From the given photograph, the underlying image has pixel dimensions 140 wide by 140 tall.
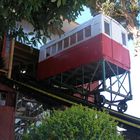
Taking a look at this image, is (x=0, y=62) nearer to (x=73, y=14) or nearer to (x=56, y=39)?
(x=56, y=39)

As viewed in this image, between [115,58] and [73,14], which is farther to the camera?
[115,58]

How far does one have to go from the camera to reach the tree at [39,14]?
534 centimetres

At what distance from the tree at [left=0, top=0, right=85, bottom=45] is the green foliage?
5.73 feet

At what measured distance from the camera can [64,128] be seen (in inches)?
197

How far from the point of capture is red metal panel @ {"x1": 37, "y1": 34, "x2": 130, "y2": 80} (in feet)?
39.4

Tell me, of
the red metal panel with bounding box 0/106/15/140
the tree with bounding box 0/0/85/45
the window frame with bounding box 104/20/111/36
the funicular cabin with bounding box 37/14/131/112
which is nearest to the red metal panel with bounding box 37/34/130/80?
the funicular cabin with bounding box 37/14/131/112

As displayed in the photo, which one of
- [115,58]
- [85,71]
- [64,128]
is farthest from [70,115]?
[85,71]

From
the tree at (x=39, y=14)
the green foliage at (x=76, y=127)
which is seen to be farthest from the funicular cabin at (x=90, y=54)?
the green foliage at (x=76, y=127)

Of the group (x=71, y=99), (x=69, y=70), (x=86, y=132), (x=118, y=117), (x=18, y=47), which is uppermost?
(x=18, y=47)

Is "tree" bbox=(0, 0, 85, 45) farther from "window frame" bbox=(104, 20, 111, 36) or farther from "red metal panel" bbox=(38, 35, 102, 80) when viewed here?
"window frame" bbox=(104, 20, 111, 36)

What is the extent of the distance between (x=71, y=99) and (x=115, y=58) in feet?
7.61

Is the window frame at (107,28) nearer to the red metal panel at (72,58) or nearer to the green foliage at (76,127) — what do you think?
the red metal panel at (72,58)

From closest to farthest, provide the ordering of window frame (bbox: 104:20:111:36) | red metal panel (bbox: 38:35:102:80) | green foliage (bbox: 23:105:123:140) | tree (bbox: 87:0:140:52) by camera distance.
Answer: green foliage (bbox: 23:105:123:140) < red metal panel (bbox: 38:35:102:80) < window frame (bbox: 104:20:111:36) < tree (bbox: 87:0:140:52)

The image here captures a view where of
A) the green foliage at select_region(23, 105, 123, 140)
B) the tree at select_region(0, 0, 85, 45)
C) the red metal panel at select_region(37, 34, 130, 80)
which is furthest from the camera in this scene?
the red metal panel at select_region(37, 34, 130, 80)
